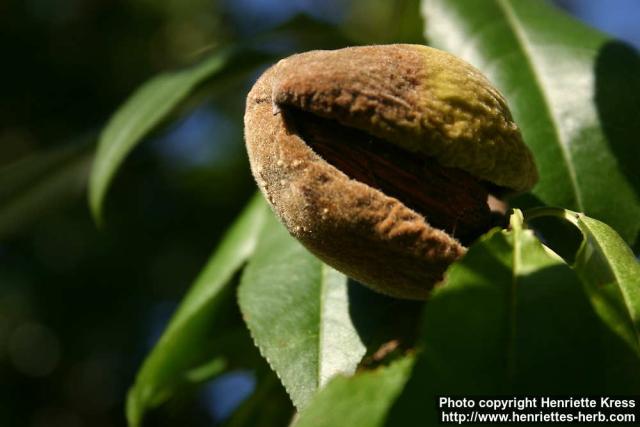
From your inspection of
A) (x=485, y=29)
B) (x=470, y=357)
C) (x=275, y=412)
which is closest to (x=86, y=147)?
(x=275, y=412)

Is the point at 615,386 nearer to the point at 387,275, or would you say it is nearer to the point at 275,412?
the point at 387,275

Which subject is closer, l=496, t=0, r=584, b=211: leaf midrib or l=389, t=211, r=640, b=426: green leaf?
l=389, t=211, r=640, b=426: green leaf

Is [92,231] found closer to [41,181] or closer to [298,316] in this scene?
[41,181]

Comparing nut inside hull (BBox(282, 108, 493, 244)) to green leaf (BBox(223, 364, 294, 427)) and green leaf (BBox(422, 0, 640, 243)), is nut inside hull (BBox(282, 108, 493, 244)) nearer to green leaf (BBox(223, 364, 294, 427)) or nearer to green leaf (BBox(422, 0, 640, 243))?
green leaf (BBox(422, 0, 640, 243))

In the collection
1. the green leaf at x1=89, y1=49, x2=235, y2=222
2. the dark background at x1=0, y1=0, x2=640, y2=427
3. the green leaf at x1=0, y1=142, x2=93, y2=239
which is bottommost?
the dark background at x1=0, y1=0, x2=640, y2=427

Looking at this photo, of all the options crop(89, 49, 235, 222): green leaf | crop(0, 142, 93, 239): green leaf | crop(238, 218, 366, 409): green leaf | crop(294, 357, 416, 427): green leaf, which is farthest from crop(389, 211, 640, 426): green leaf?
crop(0, 142, 93, 239): green leaf

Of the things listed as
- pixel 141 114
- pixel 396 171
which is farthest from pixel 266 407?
pixel 396 171
